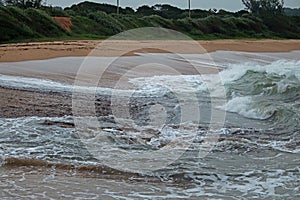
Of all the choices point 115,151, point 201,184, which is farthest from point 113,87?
point 201,184

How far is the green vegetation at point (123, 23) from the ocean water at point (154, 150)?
19.1 m

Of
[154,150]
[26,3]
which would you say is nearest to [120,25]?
[26,3]

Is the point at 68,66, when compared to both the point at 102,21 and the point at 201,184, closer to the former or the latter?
the point at 201,184

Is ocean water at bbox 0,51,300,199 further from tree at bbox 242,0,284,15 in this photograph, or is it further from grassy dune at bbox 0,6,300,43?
tree at bbox 242,0,284,15

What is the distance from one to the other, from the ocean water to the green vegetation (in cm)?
1907

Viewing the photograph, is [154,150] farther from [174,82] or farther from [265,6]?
[265,6]

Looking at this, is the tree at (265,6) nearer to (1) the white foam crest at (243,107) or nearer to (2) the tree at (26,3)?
(2) the tree at (26,3)

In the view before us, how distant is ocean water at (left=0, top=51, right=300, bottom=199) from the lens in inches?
187

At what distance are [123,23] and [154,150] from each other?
34.9 m

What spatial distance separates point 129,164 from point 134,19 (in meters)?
37.4

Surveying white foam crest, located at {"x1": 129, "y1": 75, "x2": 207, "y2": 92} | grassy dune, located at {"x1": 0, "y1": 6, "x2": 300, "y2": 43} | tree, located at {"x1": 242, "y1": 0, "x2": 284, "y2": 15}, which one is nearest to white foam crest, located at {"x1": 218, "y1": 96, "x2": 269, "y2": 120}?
white foam crest, located at {"x1": 129, "y1": 75, "x2": 207, "y2": 92}

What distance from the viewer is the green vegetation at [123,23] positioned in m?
29.4

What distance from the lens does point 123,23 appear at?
132ft

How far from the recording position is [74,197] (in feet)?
14.6
